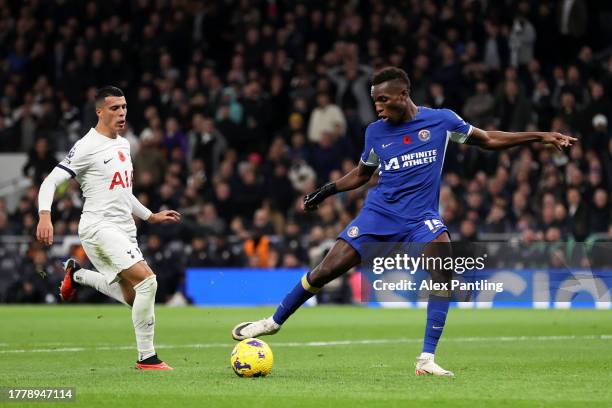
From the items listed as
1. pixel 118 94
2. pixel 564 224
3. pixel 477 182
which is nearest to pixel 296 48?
pixel 477 182

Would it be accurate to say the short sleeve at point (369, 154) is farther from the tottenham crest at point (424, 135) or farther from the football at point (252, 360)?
the football at point (252, 360)

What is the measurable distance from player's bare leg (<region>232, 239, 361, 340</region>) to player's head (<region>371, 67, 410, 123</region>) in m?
1.15

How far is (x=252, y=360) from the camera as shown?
9.35 meters

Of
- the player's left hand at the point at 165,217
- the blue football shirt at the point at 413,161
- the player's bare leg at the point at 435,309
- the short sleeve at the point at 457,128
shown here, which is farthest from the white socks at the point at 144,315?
the short sleeve at the point at 457,128

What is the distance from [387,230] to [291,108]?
55.2 ft

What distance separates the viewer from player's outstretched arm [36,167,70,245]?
980 cm

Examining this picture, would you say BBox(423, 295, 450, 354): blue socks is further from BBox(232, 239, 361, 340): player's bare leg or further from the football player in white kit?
the football player in white kit

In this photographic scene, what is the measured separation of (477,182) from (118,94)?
13.0 meters

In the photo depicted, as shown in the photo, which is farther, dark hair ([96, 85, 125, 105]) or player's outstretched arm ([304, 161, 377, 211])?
Result: dark hair ([96, 85, 125, 105])

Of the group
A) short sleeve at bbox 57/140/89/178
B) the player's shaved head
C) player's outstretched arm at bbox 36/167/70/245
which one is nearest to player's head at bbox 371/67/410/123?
the player's shaved head

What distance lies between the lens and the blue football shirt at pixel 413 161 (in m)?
→ 9.78

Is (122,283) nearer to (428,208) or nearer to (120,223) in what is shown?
(120,223)

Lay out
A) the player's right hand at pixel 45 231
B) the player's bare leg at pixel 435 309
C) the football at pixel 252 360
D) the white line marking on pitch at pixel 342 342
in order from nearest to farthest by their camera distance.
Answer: the football at pixel 252 360
the player's bare leg at pixel 435 309
the player's right hand at pixel 45 231
the white line marking on pitch at pixel 342 342

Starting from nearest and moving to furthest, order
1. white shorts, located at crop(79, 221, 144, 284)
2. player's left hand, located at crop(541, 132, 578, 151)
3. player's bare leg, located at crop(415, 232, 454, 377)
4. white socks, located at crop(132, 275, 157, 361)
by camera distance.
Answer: player's bare leg, located at crop(415, 232, 454, 377)
player's left hand, located at crop(541, 132, 578, 151)
white socks, located at crop(132, 275, 157, 361)
white shorts, located at crop(79, 221, 144, 284)
